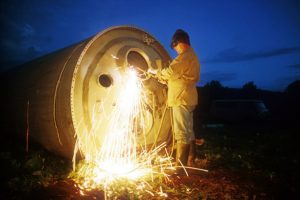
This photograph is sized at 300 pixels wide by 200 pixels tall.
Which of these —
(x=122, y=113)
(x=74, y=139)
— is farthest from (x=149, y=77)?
(x=74, y=139)

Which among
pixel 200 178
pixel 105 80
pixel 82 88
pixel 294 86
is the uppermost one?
pixel 294 86

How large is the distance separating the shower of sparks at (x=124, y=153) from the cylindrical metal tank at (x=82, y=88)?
0.16 meters

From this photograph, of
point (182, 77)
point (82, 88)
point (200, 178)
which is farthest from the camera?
point (182, 77)

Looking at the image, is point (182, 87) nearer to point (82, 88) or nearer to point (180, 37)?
point (180, 37)

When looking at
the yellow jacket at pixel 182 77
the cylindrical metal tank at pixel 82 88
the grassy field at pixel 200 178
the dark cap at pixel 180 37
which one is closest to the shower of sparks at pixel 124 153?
the cylindrical metal tank at pixel 82 88

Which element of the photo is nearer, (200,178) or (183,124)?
(200,178)

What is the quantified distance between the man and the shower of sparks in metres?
0.47

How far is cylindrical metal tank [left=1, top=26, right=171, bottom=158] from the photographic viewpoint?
4312 mm

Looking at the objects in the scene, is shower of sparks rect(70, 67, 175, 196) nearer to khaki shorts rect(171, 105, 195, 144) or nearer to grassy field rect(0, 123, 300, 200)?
grassy field rect(0, 123, 300, 200)

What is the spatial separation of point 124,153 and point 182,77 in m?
1.57

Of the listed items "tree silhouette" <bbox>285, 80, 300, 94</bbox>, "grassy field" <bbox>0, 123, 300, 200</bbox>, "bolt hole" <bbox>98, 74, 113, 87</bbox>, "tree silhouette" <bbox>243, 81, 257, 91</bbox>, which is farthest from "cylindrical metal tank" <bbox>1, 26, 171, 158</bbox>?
"tree silhouette" <bbox>285, 80, 300, 94</bbox>

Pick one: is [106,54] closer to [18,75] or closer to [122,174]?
[122,174]

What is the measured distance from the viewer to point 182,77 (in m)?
4.79

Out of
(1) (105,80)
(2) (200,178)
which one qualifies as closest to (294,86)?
(2) (200,178)
